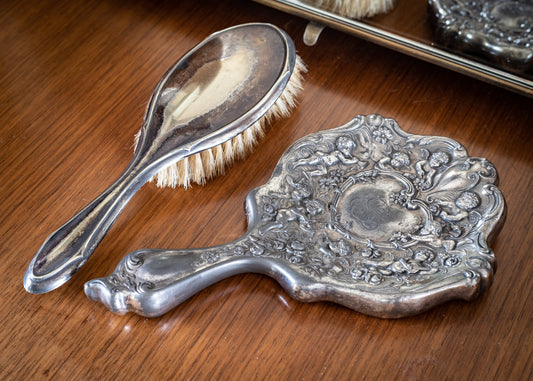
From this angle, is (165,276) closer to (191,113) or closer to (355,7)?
(191,113)

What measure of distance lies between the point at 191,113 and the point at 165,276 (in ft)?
0.62

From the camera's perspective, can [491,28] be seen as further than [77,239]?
Yes

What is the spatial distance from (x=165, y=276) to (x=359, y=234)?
0.17 m

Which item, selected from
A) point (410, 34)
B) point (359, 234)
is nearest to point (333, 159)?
point (359, 234)

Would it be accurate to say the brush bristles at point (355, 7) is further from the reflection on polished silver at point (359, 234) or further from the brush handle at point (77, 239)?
the brush handle at point (77, 239)

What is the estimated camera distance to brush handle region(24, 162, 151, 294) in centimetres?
53

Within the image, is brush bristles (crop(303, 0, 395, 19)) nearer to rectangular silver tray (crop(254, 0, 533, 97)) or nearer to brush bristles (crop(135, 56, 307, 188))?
rectangular silver tray (crop(254, 0, 533, 97))

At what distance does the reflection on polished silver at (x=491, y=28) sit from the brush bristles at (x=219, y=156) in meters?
0.18

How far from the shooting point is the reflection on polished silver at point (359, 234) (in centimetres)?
52

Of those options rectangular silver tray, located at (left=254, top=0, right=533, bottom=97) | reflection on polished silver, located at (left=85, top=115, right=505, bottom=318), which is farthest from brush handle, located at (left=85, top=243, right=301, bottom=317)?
rectangular silver tray, located at (left=254, top=0, right=533, bottom=97)

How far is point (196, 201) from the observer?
623mm

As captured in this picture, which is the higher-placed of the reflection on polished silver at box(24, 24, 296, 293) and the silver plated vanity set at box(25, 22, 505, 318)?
the reflection on polished silver at box(24, 24, 296, 293)

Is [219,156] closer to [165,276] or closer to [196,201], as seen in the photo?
[196,201]

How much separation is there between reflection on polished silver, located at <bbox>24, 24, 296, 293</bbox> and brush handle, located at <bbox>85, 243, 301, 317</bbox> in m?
0.04
